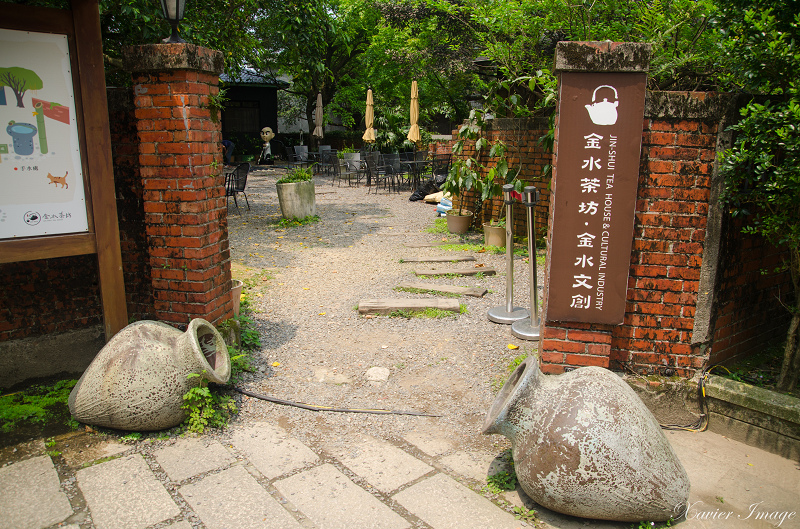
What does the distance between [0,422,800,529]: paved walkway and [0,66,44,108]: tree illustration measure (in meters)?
2.15

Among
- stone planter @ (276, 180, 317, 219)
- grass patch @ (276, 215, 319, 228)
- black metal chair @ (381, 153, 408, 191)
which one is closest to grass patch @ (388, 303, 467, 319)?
grass patch @ (276, 215, 319, 228)

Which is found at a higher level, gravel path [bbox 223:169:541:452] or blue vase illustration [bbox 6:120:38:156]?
blue vase illustration [bbox 6:120:38:156]

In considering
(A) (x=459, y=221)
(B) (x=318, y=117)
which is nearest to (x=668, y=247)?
(A) (x=459, y=221)

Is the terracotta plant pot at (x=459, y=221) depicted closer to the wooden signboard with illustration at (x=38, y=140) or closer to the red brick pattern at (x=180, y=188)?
the red brick pattern at (x=180, y=188)

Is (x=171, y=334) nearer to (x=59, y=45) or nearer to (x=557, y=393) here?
(x=59, y=45)

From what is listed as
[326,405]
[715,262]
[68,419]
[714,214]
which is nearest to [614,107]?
[714,214]

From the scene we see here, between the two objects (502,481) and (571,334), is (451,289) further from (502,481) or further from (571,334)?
(502,481)

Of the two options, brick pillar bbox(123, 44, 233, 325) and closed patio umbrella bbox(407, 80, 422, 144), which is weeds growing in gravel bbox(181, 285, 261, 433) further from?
closed patio umbrella bbox(407, 80, 422, 144)

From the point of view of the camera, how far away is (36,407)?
3.60 m

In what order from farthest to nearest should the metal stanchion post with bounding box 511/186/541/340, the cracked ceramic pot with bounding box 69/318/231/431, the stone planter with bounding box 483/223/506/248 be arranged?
1. the stone planter with bounding box 483/223/506/248
2. the metal stanchion post with bounding box 511/186/541/340
3. the cracked ceramic pot with bounding box 69/318/231/431

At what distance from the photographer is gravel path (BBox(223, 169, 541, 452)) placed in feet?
11.8

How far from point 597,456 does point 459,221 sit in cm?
703

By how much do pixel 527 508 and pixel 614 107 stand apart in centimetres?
226

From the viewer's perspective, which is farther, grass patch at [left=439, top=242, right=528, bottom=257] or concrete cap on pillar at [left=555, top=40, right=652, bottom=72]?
grass patch at [left=439, top=242, right=528, bottom=257]
